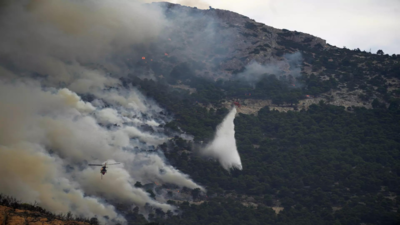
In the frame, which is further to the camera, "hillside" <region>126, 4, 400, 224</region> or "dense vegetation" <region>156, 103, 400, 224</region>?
"hillside" <region>126, 4, 400, 224</region>

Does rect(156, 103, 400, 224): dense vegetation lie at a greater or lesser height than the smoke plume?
lesser

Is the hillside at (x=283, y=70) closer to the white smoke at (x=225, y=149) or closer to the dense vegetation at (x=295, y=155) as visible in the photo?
the dense vegetation at (x=295, y=155)

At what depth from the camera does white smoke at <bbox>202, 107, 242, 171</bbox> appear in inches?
5089

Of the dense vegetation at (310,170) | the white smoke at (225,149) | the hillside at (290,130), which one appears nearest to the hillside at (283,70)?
the hillside at (290,130)

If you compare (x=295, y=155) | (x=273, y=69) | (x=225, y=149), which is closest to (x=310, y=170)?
(x=295, y=155)

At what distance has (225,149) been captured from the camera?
133 meters

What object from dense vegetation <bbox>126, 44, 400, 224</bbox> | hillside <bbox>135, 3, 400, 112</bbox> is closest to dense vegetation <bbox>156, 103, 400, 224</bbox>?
dense vegetation <bbox>126, 44, 400, 224</bbox>

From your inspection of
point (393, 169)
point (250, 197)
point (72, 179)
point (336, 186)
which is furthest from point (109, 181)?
point (393, 169)

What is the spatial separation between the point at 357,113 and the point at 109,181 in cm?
9059

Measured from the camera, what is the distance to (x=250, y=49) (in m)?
195

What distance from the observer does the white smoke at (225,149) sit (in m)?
129

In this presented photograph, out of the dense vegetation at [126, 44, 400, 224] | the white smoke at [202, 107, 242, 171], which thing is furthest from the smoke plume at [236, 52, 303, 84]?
the white smoke at [202, 107, 242, 171]

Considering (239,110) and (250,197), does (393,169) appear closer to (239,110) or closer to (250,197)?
(250,197)

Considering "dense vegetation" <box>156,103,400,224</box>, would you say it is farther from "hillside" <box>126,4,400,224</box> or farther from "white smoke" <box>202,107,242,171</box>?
"white smoke" <box>202,107,242,171</box>
